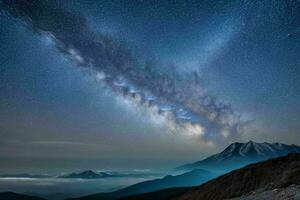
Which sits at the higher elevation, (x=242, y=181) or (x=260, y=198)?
(x=242, y=181)

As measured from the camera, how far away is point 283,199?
48.4 metres

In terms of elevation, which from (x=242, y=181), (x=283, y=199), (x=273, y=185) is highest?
(x=242, y=181)

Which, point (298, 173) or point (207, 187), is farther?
point (207, 187)

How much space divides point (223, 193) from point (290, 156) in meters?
21.7

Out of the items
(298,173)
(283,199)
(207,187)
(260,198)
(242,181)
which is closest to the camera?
(283,199)

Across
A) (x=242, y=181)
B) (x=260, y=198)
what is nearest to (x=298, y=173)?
(x=260, y=198)

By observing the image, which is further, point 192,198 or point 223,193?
point 192,198

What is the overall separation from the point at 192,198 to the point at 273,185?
177 feet

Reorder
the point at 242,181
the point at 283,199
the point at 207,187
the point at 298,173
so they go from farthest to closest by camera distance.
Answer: the point at 207,187 → the point at 242,181 → the point at 298,173 → the point at 283,199

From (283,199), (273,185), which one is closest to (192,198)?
(273,185)

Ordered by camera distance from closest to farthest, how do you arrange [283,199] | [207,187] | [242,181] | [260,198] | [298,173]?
[283,199] → [260,198] → [298,173] → [242,181] → [207,187]

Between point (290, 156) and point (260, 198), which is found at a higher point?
point (290, 156)

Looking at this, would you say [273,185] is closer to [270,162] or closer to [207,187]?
[270,162]

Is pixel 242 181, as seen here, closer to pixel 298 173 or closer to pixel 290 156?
pixel 290 156
